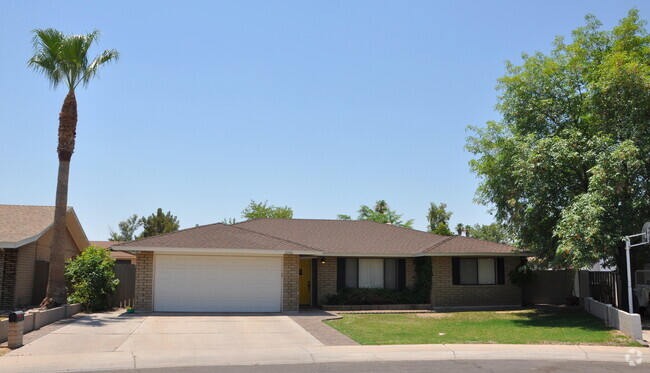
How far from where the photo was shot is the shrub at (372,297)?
2442cm

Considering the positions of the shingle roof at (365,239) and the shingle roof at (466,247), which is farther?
the shingle roof at (365,239)

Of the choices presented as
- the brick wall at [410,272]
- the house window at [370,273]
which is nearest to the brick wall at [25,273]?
the house window at [370,273]

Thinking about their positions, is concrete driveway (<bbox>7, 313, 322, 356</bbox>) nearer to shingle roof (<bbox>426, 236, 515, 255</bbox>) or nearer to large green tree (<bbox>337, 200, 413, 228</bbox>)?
shingle roof (<bbox>426, 236, 515, 255</bbox>)

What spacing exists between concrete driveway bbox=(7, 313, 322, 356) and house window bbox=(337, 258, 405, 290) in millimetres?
5703

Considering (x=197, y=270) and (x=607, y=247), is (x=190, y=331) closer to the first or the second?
(x=197, y=270)

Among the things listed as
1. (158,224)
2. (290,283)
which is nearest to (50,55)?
(290,283)

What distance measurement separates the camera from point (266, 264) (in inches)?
874

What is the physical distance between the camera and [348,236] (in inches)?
1099

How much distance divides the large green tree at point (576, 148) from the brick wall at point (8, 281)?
18.5 m

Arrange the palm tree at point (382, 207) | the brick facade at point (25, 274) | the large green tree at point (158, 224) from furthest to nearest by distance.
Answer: the palm tree at point (382, 207) < the large green tree at point (158, 224) < the brick facade at point (25, 274)

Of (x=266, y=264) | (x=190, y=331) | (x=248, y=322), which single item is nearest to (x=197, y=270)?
(x=266, y=264)

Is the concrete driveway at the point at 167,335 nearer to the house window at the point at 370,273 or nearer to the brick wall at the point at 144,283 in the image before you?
the brick wall at the point at 144,283

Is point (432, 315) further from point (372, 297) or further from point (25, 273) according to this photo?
point (25, 273)

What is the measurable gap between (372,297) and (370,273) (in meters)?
1.27
